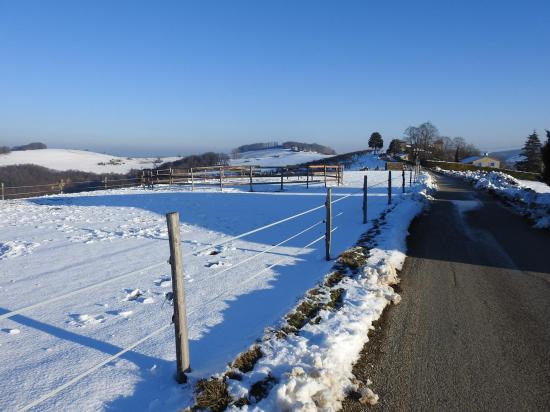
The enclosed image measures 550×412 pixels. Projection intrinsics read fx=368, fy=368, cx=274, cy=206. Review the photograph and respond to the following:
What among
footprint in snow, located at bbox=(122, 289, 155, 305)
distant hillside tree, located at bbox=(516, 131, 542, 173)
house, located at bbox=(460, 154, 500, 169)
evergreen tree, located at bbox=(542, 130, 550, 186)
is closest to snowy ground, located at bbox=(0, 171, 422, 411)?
footprint in snow, located at bbox=(122, 289, 155, 305)

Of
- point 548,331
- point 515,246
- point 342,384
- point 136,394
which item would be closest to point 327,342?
point 342,384

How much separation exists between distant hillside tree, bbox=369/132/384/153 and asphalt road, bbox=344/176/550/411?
9157cm

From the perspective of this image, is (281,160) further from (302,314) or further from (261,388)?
(261,388)

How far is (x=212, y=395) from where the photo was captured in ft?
10.1

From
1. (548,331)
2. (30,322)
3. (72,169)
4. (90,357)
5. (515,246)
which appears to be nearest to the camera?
(90,357)

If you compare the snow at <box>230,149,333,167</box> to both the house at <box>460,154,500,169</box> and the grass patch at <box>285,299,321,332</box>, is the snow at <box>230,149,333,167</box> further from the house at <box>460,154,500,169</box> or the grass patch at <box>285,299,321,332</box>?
the grass patch at <box>285,299,321,332</box>

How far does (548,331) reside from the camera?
171 inches

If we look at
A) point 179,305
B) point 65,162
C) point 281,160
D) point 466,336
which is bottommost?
point 466,336

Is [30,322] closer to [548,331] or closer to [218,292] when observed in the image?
[218,292]

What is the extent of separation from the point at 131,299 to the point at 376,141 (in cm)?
9662

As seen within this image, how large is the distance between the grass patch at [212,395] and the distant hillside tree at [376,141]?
320ft

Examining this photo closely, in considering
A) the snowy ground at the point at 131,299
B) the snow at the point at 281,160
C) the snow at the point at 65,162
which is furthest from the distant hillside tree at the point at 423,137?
the snowy ground at the point at 131,299

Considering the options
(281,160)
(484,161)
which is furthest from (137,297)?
(281,160)

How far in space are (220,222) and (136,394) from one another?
32.4 ft
